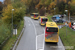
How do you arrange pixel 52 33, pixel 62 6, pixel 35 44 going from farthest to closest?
pixel 62 6
pixel 35 44
pixel 52 33

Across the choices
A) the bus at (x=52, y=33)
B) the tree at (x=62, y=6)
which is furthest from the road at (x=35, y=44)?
the tree at (x=62, y=6)

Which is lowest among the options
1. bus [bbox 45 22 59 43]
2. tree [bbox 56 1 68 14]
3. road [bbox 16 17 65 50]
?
road [bbox 16 17 65 50]

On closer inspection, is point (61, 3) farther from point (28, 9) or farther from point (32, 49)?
point (32, 49)

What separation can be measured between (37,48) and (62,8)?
45.5 meters

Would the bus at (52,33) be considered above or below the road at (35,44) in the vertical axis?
above

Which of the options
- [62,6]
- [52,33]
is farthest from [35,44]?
[62,6]

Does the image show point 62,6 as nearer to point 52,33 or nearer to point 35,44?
point 35,44

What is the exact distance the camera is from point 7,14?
26375mm

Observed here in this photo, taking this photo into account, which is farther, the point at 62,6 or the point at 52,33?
the point at 62,6

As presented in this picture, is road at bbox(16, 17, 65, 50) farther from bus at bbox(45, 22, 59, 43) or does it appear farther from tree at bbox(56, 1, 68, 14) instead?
tree at bbox(56, 1, 68, 14)

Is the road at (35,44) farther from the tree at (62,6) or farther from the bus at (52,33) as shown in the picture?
the tree at (62,6)

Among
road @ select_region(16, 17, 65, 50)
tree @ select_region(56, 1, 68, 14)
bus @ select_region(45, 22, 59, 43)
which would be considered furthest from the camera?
tree @ select_region(56, 1, 68, 14)

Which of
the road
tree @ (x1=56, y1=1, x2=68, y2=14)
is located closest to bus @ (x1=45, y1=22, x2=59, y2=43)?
the road

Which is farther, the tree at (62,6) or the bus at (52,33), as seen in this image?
the tree at (62,6)
